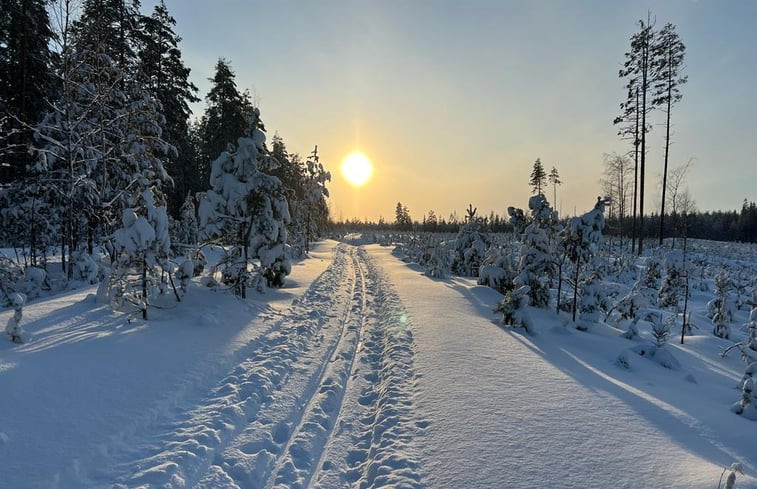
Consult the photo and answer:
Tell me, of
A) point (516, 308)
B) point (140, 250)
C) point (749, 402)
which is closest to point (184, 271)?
point (140, 250)

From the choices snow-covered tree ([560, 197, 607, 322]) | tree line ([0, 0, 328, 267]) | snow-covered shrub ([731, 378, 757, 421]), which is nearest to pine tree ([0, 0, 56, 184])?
tree line ([0, 0, 328, 267])

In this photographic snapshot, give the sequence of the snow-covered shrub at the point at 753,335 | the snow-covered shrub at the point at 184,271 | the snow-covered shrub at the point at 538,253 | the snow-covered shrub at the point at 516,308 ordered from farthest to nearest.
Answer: the snow-covered shrub at the point at 538,253 < the snow-covered shrub at the point at 516,308 < the snow-covered shrub at the point at 184,271 < the snow-covered shrub at the point at 753,335

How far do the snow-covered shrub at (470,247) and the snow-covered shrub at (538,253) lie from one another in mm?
7001

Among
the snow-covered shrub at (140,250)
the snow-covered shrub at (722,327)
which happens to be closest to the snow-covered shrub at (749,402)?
the snow-covered shrub at (722,327)

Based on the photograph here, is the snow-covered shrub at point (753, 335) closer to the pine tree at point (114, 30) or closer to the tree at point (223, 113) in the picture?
the pine tree at point (114, 30)

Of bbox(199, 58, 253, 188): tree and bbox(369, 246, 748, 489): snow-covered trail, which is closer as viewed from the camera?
bbox(369, 246, 748, 489): snow-covered trail

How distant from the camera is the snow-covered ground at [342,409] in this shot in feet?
12.2

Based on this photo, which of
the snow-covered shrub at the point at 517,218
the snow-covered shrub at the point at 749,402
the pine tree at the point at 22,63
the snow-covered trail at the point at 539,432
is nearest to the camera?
the snow-covered trail at the point at 539,432

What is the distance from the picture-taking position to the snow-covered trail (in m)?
3.61

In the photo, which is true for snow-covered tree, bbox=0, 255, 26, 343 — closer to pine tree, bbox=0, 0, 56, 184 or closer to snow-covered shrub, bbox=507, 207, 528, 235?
pine tree, bbox=0, 0, 56, 184

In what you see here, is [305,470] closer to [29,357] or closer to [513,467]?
[513,467]

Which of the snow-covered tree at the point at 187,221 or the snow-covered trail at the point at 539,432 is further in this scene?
the snow-covered tree at the point at 187,221

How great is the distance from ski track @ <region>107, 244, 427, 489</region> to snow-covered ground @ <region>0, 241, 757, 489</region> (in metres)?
0.02

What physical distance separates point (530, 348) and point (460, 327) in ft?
6.33
